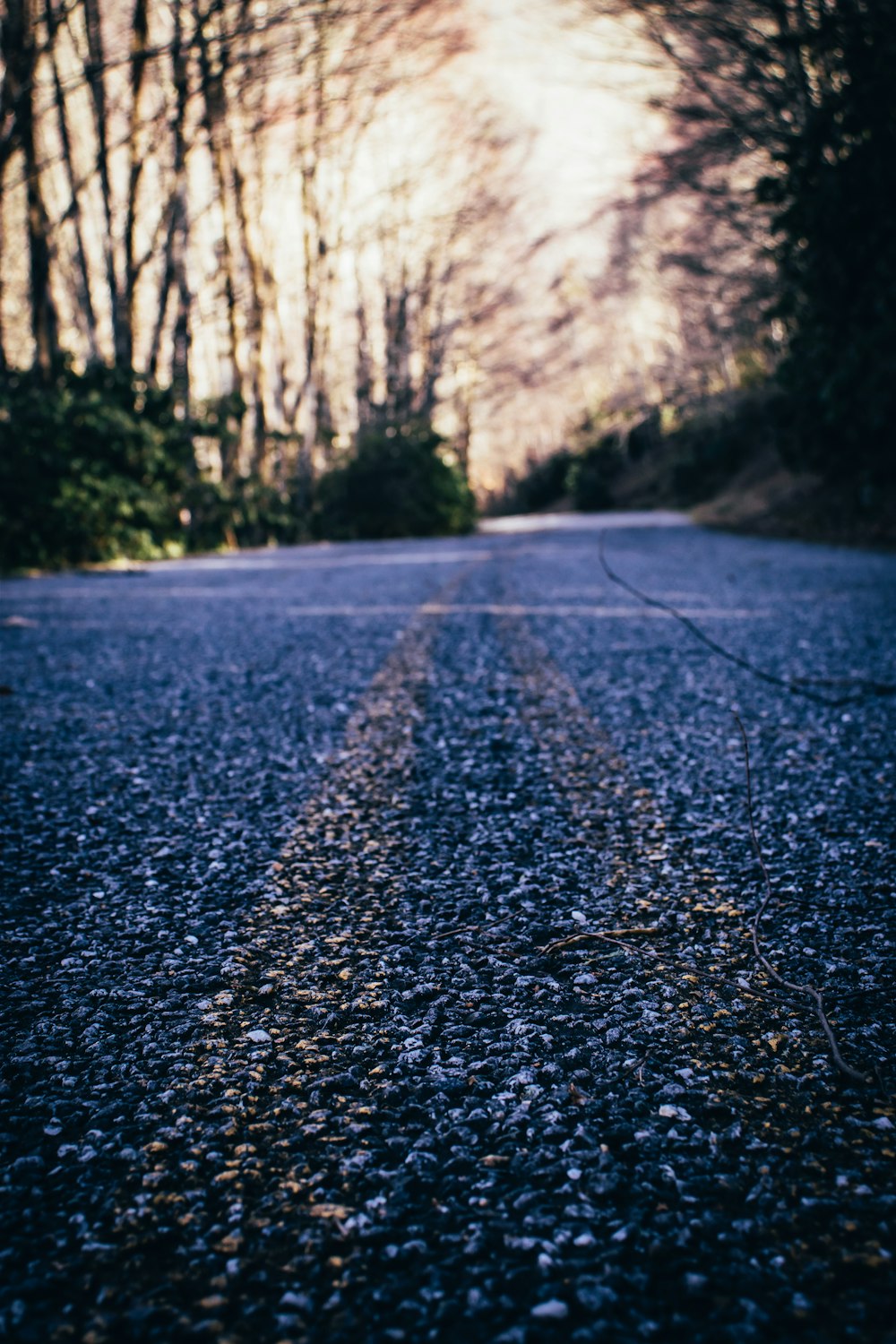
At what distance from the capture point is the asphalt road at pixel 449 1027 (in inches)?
32.9

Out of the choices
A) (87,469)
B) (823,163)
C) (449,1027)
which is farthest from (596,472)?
(449,1027)

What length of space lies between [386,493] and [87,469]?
32.2 feet

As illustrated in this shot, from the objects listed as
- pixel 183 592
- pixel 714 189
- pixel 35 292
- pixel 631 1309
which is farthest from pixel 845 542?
pixel 631 1309

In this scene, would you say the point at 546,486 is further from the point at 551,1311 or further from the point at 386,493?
the point at 551,1311

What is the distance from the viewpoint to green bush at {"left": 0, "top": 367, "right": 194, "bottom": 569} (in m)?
9.47

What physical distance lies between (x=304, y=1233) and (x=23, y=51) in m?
12.0

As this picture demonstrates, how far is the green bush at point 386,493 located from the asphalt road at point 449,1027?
16799 mm

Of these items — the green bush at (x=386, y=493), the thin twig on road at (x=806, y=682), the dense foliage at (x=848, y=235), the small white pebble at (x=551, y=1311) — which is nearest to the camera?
the small white pebble at (x=551, y=1311)

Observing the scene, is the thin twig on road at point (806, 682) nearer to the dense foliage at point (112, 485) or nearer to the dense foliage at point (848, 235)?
the dense foliage at point (848, 235)

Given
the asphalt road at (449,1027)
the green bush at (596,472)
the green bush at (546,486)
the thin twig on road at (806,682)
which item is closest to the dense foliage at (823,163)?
the thin twig on road at (806,682)

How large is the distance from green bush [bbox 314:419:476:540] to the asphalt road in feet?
55.1

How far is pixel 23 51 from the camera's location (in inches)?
369

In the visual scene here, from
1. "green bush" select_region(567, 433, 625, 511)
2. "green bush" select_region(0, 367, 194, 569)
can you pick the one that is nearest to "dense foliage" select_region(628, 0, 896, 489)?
"green bush" select_region(0, 367, 194, 569)

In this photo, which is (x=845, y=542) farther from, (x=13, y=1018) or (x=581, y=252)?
(x=581, y=252)
